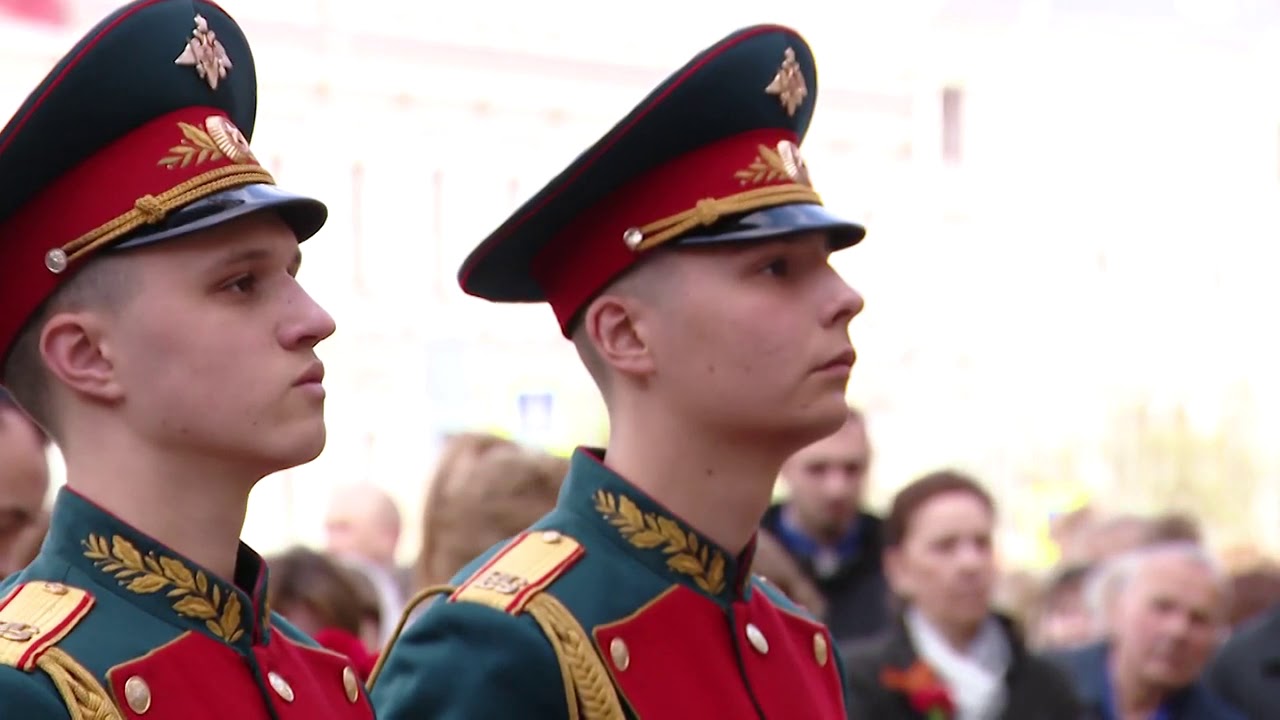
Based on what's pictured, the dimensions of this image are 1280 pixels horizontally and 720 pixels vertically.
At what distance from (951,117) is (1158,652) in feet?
67.8

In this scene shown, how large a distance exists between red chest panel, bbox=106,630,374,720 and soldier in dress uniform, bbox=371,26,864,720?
0.69ft

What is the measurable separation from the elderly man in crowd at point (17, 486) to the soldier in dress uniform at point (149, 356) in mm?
1099

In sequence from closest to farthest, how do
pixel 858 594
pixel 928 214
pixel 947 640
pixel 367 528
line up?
pixel 947 640, pixel 858 594, pixel 367 528, pixel 928 214

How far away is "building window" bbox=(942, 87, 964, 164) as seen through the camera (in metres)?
26.4

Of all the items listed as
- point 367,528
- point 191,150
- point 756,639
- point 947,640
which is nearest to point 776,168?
point 756,639

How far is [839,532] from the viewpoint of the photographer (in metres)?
6.35

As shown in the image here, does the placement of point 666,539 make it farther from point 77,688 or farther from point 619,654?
point 77,688

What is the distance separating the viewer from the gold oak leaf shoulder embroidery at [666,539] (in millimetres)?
3152

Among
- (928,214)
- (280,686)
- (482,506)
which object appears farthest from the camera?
(928,214)

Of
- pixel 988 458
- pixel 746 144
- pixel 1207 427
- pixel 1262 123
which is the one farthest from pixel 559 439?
pixel 746 144

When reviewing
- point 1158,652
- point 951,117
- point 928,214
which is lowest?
point 1158,652

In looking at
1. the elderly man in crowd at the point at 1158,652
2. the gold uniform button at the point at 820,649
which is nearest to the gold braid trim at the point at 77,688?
the gold uniform button at the point at 820,649

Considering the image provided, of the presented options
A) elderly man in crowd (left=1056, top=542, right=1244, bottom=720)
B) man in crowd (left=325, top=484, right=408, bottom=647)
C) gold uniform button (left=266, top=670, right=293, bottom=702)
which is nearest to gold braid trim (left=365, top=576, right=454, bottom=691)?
gold uniform button (left=266, top=670, right=293, bottom=702)

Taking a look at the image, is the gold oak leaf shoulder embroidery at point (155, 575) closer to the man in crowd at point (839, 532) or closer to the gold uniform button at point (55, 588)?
the gold uniform button at point (55, 588)
